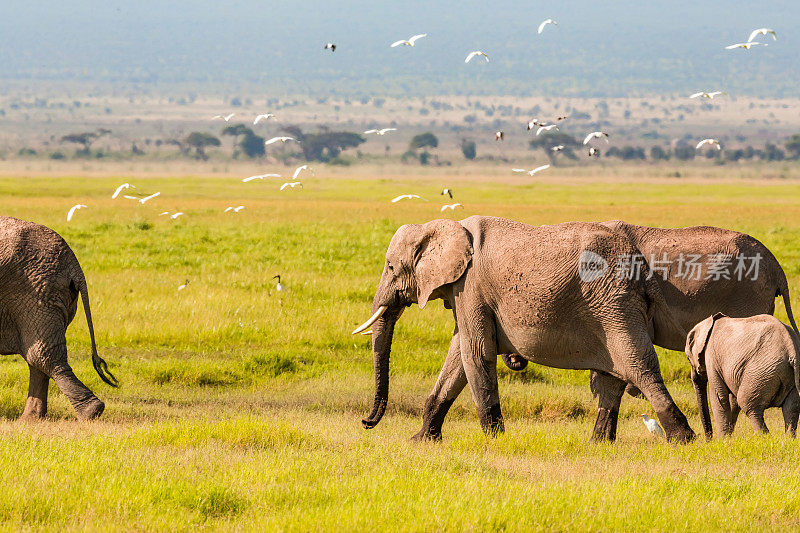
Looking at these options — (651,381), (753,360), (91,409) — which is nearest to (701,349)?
(753,360)

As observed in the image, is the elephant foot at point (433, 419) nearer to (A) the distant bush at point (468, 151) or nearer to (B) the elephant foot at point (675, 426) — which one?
(B) the elephant foot at point (675, 426)

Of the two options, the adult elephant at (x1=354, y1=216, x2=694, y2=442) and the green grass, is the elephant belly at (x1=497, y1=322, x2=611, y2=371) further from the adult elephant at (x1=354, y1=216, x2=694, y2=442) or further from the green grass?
the green grass

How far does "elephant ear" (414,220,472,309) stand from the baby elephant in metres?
2.24

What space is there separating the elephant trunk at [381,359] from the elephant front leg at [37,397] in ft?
9.80

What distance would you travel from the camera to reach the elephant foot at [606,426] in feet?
30.5

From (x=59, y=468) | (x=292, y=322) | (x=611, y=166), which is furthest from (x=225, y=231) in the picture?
(x=611, y=166)

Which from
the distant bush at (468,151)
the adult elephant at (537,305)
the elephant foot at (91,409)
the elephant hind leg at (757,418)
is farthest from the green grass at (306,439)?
the distant bush at (468,151)

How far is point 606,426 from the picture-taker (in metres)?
9.30

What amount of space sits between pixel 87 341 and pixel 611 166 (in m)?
130

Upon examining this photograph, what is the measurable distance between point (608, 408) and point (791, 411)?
5.04ft

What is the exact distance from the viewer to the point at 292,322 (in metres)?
15.8

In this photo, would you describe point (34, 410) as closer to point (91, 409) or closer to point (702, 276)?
point (91, 409)
